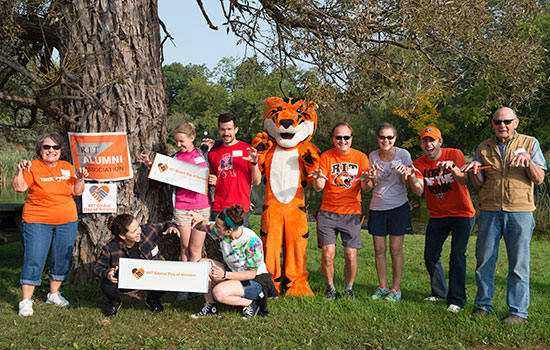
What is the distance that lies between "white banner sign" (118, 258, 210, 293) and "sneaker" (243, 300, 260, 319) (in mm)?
485

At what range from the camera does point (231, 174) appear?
18.4ft

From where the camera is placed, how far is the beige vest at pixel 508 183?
14.8ft

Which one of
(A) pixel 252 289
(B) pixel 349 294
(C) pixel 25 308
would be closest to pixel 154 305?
(A) pixel 252 289

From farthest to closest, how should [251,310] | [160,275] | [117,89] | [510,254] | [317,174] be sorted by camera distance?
[117,89] → [317,174] → [251,310] → [160,275] → [510,254]

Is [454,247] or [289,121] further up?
[289,121]

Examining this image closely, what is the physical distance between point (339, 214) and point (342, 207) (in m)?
0.09

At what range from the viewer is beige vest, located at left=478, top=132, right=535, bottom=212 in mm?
4508

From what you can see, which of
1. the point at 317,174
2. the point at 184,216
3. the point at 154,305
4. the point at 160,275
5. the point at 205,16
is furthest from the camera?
the point at 205,16

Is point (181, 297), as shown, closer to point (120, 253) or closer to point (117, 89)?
point (120, 253)

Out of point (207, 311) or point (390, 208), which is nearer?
point (207, 311)

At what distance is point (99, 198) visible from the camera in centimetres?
570

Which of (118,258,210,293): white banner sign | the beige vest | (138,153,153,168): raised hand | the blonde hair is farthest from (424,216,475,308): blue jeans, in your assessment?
(138,153,153,168): raised hand

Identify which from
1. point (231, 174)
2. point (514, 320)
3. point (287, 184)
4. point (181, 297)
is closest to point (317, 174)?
point (287, 184)

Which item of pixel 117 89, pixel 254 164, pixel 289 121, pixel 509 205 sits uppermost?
pixel 117 89
